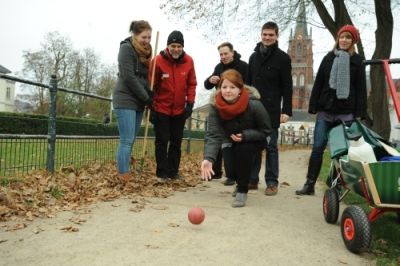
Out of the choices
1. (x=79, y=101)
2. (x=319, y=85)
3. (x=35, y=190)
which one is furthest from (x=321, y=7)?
(x=35, y=190)

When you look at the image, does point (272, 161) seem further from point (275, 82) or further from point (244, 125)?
point (244, 125)

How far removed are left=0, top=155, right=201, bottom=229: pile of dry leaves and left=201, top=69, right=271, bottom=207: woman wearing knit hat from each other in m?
1.02

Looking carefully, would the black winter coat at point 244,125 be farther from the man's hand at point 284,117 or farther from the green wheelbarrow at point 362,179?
the man's hand at point 284,117

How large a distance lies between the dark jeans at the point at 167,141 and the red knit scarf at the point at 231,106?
5.12ft

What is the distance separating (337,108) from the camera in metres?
5.52

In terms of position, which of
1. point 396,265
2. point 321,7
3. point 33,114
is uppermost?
point 321,7

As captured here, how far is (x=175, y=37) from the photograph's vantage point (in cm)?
610

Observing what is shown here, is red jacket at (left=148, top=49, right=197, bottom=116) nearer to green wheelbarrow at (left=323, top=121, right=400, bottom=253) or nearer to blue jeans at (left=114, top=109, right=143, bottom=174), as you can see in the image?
blue jeans at (left=114, top=109, right=143, bottom=174)

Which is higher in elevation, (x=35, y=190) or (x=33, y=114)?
(x=33, y=114)

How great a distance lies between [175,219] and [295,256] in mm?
1300

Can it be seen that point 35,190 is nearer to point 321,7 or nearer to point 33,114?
point 33,114

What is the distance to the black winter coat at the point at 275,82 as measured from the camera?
20.1 ft

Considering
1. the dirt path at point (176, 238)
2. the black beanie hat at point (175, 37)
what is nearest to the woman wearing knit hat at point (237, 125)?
the dirt path at point (176, 238)

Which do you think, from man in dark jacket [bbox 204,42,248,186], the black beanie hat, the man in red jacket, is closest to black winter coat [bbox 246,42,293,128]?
man in dark jacket [bbox 204,42,248,186]
